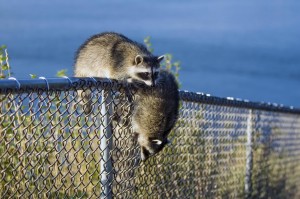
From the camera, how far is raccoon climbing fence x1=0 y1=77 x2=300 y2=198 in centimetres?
429

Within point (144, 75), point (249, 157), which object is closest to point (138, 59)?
point (144, 75)

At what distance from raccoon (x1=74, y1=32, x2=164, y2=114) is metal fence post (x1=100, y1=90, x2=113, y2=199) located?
1780 mm

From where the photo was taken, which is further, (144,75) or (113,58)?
(113,58)

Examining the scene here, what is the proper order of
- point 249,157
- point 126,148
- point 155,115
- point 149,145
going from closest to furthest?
point 126,148 → point 149,145 → point 155,115 → point 249,157

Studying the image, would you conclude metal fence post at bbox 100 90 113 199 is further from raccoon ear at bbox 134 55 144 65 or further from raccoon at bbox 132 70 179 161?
raccoon ear at bbox 134 55 144 65

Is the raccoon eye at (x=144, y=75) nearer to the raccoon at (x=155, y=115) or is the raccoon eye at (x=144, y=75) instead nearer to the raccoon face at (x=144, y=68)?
the raccoon face at (x=144, y=68)

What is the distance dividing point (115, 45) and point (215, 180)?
1692 mm

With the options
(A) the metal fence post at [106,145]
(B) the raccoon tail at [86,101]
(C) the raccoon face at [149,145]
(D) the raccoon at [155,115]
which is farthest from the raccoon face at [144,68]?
(A) the metal fence post at [106,145]

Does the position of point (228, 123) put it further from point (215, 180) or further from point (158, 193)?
point (158, 193)

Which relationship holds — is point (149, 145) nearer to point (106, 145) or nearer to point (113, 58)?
point (106, 145)

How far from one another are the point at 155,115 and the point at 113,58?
55.1 inches

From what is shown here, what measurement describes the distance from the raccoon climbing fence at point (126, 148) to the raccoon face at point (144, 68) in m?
0.38

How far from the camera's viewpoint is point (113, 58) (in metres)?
7.15

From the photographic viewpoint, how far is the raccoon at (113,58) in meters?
6.96
